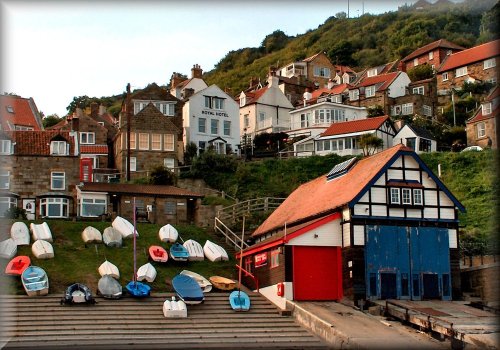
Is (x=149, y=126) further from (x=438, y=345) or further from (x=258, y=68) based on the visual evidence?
(x=258, y=68)

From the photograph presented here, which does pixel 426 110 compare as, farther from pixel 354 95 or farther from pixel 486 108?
pixel 486 108

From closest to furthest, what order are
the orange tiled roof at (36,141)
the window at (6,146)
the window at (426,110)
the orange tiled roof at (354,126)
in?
the window at (6,146)
the orange tiled roof at (36,141)
the orange tiled roof at (354,126)
the window at (426,110)

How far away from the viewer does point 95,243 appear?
37.9 meters

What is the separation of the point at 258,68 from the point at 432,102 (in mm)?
46806

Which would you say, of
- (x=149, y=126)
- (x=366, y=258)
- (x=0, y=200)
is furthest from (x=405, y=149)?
(x=149, y=126)

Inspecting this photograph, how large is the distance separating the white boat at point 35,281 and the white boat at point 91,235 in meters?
5.18

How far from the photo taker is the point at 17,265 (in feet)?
110

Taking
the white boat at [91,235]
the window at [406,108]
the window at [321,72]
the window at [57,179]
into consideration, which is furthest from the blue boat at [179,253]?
the window at [321,72]

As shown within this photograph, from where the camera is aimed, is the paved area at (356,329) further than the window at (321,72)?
No

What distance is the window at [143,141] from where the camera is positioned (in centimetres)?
5755

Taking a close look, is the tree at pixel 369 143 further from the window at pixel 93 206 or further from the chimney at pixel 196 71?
the chimney at pixel 196 71

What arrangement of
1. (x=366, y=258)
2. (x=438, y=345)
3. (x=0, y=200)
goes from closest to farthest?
(x=438, y=345) → (x=366, y=258) → (x=0, y=200)

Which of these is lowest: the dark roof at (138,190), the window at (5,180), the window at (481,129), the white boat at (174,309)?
the white boat at (174,309)

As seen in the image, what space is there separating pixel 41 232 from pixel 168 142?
21.9 metres
